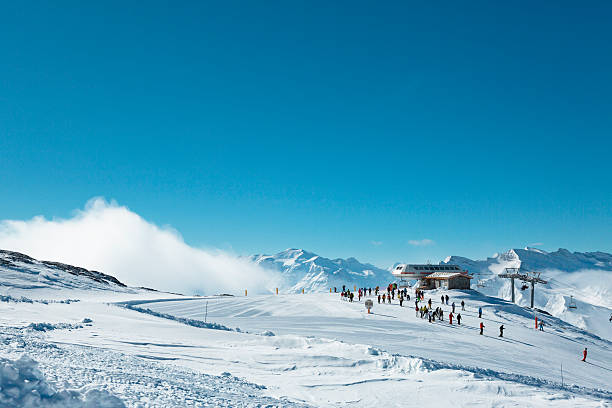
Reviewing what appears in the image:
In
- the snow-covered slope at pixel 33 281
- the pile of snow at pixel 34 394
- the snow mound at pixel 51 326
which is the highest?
the pile of snow at pixel 34 394

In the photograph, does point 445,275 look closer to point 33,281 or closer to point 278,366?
point 33,281

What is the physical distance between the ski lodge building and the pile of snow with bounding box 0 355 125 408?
65.6 meters

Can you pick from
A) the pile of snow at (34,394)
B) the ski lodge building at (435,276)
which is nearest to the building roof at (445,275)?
the ski lodge building at (435,276)

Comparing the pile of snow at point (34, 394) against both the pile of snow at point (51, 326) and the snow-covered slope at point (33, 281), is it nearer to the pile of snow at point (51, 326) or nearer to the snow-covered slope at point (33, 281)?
the pile of snow at point (51, 326)

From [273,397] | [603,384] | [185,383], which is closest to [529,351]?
[603,384]

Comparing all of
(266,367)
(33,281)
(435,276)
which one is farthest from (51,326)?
(435,276)

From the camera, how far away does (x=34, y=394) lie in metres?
6.34

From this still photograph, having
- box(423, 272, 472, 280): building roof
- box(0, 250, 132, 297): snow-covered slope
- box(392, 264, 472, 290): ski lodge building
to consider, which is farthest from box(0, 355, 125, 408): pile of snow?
box(423, 272, 472, 280): building roof

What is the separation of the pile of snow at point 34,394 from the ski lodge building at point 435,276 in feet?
215

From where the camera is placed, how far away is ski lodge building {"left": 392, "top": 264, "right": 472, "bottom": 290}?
6638 cm

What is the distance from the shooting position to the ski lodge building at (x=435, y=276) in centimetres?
6638

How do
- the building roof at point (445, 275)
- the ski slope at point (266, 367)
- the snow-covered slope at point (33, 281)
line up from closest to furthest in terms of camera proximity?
1. the ski slope at point (266, 367)
2. the snow-covered slope at point (33, 281)
3. the building roof at point (445, 275)

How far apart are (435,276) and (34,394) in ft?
232

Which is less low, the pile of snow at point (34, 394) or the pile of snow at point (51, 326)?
the pile of snow at point (34, 394)
